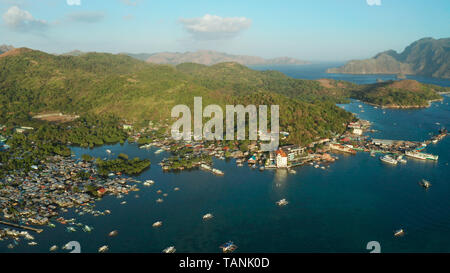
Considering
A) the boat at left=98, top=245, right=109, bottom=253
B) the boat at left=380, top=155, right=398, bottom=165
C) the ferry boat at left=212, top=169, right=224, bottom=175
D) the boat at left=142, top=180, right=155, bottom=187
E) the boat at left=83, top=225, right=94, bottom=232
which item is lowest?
the boat at left=98, top=245, right=109, bottom=253

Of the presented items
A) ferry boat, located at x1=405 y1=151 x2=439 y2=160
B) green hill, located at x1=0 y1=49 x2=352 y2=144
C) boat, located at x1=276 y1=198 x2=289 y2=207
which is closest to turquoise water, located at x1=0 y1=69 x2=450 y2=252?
boat, located at x1=276 y1=198 x2=289 y2=207

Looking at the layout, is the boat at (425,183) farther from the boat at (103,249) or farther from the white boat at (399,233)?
the boat at (103,249)

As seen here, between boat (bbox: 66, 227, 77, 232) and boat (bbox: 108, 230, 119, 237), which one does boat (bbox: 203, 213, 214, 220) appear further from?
boat (bbox: 66, 227, 77, 232)

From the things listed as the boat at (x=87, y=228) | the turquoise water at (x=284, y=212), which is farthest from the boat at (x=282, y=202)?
the boat at (x=87, y=228)

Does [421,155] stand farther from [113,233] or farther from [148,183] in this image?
[113,233]

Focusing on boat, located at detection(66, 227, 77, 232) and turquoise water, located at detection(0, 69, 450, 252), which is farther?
boat, located at detection(66, 227, 77, 232)

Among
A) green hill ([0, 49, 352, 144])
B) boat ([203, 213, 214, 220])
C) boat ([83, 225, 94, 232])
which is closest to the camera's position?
boat ([83, 225, 94, 232])
